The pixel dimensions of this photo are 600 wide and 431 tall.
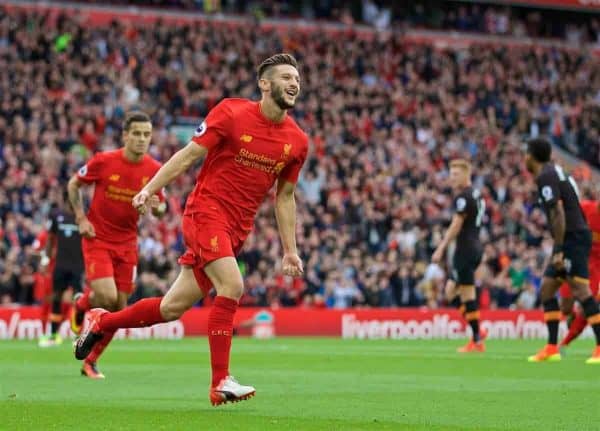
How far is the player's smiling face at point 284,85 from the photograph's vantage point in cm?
977

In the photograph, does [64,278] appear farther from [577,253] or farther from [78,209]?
[577,253]

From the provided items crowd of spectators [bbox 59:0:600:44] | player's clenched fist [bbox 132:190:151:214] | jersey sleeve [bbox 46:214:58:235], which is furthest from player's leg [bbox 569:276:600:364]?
crowd of spectators [bbox 59:0:600:44]

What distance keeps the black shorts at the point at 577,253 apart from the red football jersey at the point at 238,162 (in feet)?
21.6

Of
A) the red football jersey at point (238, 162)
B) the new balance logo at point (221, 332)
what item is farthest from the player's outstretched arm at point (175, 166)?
the new balance logo at point (221, 332)

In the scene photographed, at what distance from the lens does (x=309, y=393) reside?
10.9 meters

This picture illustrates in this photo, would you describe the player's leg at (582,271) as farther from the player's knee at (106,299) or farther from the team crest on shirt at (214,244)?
the team crest on shirt at (214,244)

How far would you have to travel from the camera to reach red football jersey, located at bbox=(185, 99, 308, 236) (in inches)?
382

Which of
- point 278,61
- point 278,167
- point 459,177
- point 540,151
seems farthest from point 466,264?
point 278,61

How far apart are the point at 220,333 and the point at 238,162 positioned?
1323mm

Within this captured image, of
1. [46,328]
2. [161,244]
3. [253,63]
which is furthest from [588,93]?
[46,328]

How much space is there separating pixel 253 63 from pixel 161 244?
36.7 feet

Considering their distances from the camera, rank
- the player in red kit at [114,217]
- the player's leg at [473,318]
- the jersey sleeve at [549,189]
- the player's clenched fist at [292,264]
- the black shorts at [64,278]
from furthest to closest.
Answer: the black shorts at [64,278], the player's leg at [473,318], the jersey sleeve at [549,189], the player in red kit at [114,217], the player's clenched fist at [292,264]

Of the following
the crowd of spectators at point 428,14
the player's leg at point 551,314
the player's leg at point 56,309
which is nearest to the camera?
the player's leg at point 551,314

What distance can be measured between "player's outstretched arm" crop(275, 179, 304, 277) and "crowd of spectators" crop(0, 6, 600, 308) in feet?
54.2
